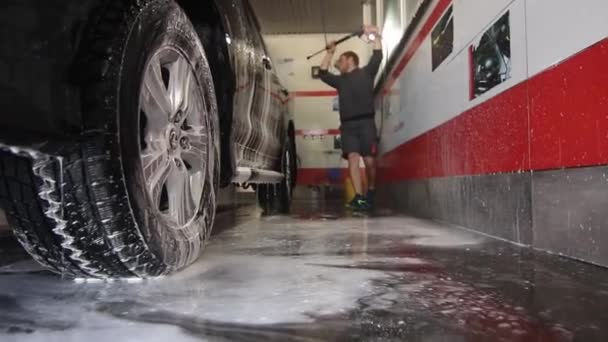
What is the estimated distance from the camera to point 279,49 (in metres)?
7.47

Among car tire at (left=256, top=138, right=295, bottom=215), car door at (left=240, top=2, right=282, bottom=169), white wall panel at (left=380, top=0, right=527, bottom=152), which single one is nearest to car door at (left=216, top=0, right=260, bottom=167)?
car door at (left=240, top=2, right=282, bottom=169)

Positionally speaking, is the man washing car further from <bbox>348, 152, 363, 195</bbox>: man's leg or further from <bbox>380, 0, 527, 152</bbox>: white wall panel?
<bbox>380, 0, 527, 152</bbox>: white wall panel

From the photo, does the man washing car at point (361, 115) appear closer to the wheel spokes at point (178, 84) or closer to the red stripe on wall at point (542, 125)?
the red stripe on wall at point (542, 125)

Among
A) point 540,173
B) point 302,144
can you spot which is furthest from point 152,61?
point 302,144

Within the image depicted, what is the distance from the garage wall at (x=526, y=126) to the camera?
4.88 ft

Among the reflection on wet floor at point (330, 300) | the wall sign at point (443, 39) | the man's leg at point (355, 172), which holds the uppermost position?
the wall sign at point (443, 39)

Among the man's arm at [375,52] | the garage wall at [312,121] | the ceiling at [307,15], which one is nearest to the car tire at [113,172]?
the man's arm at [375,52]

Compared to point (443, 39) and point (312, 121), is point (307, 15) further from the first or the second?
point (443, 39)

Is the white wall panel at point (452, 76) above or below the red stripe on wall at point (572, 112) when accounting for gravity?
above

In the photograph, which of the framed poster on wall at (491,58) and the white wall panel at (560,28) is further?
the framed poster on wall at (491,58)

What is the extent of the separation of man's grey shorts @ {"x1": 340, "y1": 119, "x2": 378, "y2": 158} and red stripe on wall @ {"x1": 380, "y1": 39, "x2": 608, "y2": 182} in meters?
1.80

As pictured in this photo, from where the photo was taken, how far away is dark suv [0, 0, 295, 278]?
1.05m

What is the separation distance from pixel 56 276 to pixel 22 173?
46 cm

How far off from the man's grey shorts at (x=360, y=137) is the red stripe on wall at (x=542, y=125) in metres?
1.80
